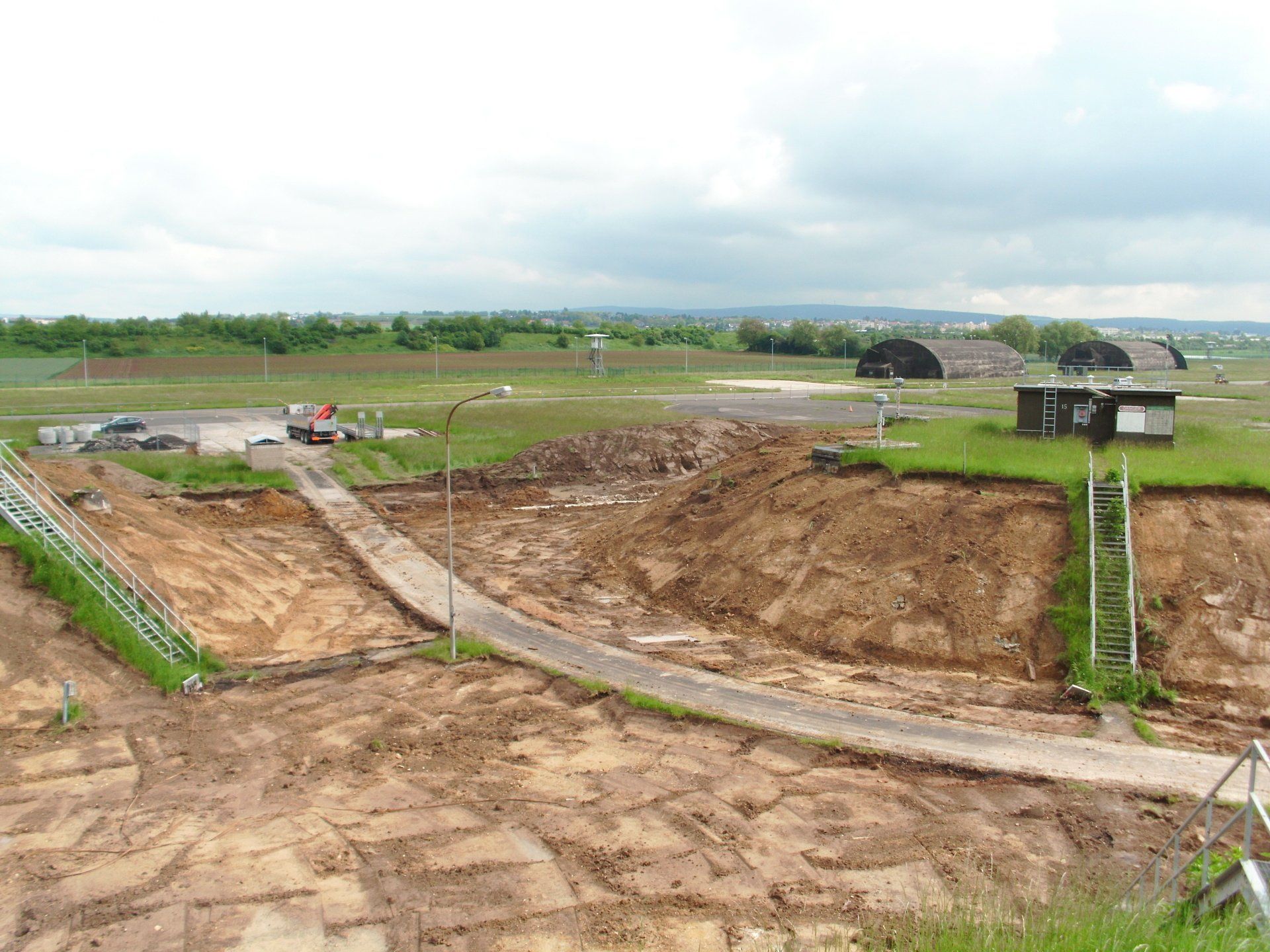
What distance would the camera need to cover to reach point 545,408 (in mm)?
85625

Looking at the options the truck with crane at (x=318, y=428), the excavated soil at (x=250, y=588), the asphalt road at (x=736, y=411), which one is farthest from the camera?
the asphalt road at (x=736, y=411)

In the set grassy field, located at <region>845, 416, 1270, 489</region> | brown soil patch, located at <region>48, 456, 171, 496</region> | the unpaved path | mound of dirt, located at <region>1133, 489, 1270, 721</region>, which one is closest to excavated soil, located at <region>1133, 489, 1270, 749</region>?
mound of dirt, located at <region>1133, 489, 1270, 721</region>

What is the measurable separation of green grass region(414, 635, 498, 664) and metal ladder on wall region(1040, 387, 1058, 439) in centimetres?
2241

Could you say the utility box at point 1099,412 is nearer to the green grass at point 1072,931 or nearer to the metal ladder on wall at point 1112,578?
the metal ladder on wall at point 1112,578

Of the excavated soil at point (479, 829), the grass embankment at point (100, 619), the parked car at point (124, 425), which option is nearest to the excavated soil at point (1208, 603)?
the excavated soil at point (479, 829)

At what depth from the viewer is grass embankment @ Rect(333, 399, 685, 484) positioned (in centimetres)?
5731

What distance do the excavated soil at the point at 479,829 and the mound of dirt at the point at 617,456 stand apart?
33845 mm

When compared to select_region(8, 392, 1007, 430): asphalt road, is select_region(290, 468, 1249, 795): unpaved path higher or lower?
lower

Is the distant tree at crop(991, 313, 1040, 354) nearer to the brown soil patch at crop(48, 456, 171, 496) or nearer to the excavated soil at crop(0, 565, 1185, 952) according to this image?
the brown soil patch at crop(48, 456, 171, 496)

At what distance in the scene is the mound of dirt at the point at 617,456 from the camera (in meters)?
55.2

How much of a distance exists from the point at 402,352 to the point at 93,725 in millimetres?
151582

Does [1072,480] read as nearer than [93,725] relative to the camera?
No

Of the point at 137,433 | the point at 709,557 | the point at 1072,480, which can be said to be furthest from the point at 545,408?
the point at 1072,480

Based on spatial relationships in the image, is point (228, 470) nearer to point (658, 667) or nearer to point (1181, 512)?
point (658, 667)
